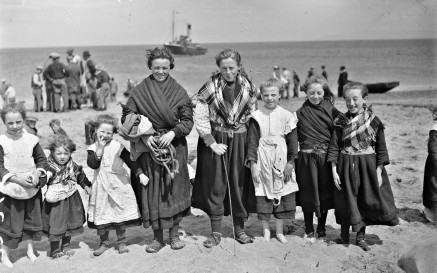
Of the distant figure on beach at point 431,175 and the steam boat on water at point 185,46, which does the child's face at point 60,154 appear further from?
the steam boat on water at point 185,46

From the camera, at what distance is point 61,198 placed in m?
4.09

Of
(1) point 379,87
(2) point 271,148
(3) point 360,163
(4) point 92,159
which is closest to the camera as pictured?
(4) point 92,159

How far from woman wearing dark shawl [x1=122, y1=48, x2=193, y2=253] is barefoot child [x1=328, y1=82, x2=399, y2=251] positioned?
148 centimetres

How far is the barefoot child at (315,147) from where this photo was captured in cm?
432

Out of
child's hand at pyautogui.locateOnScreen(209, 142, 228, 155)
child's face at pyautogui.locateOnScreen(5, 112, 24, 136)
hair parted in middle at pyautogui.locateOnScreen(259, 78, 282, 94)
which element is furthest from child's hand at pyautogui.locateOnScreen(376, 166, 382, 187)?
child's face at pyautogui.locateOnScreen(5, 112, 24, 136)

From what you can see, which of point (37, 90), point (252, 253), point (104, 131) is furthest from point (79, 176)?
point (37, 90)

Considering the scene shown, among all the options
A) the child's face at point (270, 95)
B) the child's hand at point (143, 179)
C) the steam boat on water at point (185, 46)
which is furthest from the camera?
the steam boat on water at point (185, 46)

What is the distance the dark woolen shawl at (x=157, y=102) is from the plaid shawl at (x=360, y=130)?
1.61 m

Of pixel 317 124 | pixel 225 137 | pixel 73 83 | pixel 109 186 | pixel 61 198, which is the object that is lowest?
pixel 61 198

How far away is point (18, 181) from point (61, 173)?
1.26ft

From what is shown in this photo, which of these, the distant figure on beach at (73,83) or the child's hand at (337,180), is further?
the distant figure on beach at (73,83)

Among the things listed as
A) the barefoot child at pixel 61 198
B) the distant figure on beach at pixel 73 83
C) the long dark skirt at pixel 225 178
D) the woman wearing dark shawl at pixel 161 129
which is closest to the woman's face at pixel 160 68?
the woman wearing dark shawl at pixel 161 129

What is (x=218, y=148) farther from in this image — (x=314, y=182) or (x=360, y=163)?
(x=360, y=163)

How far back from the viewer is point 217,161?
14.1 ft
